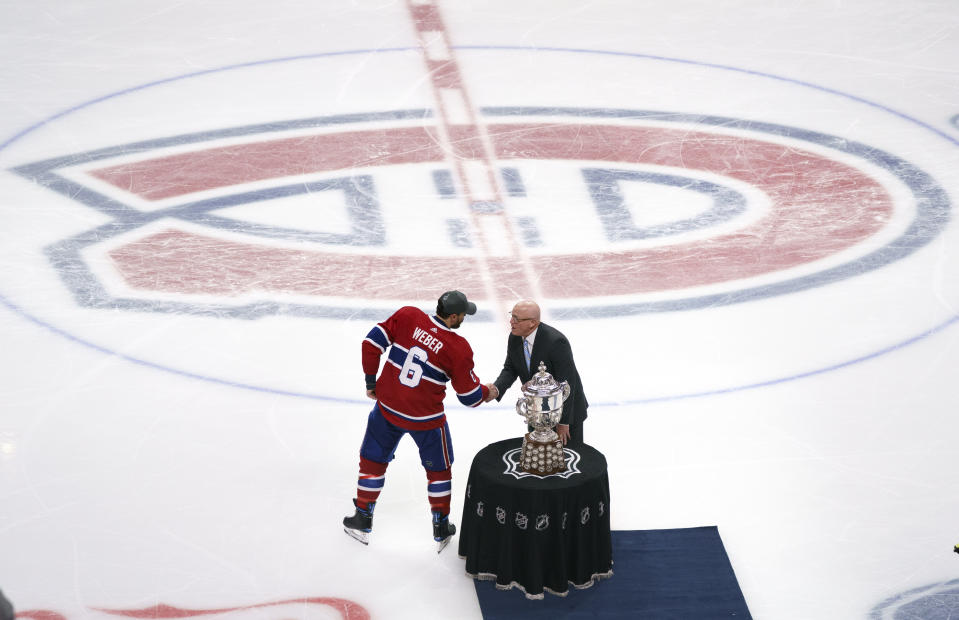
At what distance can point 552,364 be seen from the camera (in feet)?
17.6

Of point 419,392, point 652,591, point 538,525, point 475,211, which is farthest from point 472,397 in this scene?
point 475,211

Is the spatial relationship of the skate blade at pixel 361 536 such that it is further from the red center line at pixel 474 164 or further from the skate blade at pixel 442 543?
the red center line at pixel 474 164

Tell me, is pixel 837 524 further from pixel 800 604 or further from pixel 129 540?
pixel 129 540

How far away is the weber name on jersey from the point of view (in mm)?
5172

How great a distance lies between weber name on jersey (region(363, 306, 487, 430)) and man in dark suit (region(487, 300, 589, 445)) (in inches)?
7.7

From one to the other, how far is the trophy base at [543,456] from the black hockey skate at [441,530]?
1.76ft

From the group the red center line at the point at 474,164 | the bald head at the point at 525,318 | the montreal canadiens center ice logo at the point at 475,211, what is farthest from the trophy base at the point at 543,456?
the red center line at the point at 474,164

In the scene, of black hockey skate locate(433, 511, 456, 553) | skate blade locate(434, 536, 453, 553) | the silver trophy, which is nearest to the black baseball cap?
the silver trophy

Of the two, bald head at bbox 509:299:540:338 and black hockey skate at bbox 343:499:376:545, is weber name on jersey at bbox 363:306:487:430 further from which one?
black hockey skate at bbox 343:499:376:545

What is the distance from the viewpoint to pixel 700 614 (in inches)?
197

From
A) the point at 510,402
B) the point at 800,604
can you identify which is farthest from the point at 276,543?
the point at 800,604

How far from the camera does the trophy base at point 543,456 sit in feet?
16.7

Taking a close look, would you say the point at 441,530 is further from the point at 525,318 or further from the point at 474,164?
the point at 474,164

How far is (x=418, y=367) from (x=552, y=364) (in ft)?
1.81
